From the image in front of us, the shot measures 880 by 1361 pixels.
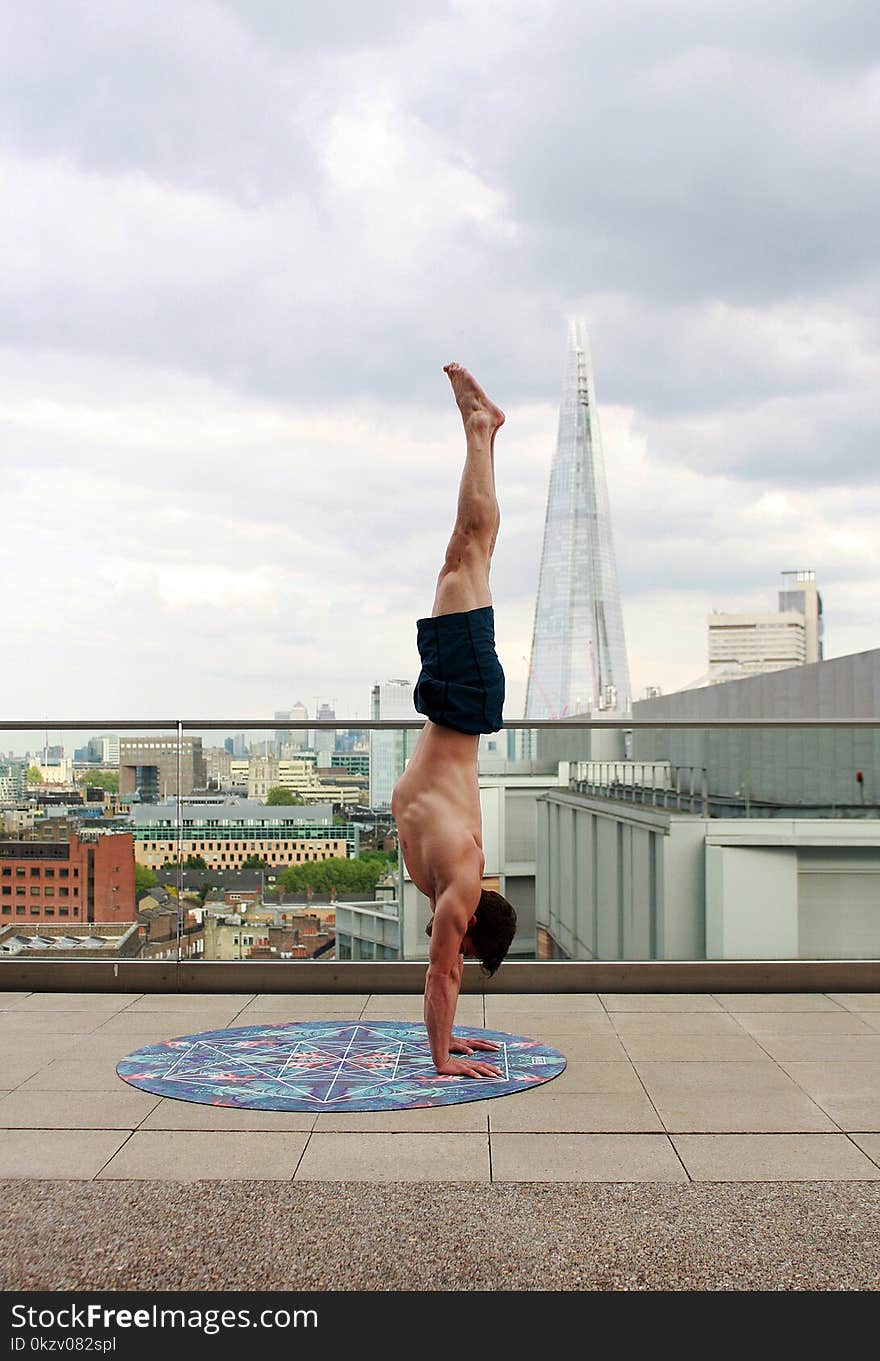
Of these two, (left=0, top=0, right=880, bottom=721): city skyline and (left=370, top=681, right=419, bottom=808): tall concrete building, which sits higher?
(left=0, top=0, right=880, bottom=721): city skyline

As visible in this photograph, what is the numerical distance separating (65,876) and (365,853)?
4.81ft

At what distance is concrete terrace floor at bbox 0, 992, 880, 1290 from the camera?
2588 mm

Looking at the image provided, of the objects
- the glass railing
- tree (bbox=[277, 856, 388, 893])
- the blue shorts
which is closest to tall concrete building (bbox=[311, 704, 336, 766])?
the glass railing

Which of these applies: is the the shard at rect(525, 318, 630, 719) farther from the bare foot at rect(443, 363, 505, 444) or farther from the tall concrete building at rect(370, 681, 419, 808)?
the bare foot at rect(443, 363, 505, 444)

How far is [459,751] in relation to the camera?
15.0 feet

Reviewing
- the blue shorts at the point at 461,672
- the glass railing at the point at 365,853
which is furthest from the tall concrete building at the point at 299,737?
the blue shorts at the point at 461,672

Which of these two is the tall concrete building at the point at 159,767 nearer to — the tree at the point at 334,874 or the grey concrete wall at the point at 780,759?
Result: the tree at the point at 334,874

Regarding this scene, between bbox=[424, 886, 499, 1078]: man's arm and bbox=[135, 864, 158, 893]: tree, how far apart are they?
209cm

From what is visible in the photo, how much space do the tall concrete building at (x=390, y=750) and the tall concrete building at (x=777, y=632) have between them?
92207mm

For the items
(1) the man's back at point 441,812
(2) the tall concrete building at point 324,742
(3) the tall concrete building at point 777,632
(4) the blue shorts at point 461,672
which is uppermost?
(3) the tall concrete building at point 777,632

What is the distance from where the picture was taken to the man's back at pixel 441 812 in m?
4.39

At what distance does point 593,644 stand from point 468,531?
246ft

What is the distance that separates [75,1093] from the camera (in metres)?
4.07

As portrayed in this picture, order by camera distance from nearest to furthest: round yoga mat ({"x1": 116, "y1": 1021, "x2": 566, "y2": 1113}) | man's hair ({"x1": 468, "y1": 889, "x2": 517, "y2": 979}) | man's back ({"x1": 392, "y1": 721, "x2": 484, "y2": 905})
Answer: round yoga mat ({"x1": 116, "y1": 1021, "x2": 566, "y2": 1113}) → man's back ({"x1": 392, "y1": 721, "x2": 484, "y2": 905}) → man's hair ({"x1": 468, "y1": 889, "x2": 517, "y2": 979})
